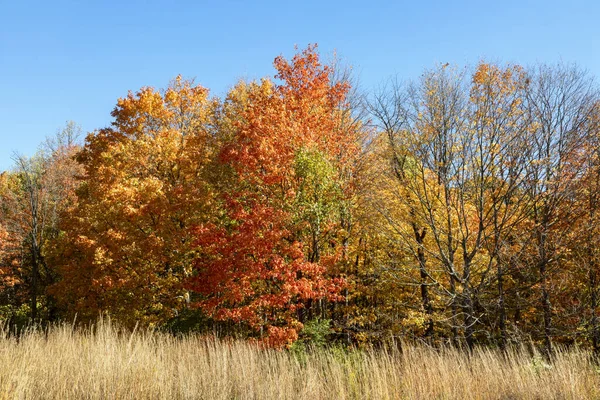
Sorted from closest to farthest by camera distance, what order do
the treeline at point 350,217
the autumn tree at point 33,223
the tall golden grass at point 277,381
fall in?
the tall golden grass at point 277,381
the treeline at point 350,217
the autumn tree at point 33,223

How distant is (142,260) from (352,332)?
917 centimetres

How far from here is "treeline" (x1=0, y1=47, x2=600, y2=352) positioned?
523 inches

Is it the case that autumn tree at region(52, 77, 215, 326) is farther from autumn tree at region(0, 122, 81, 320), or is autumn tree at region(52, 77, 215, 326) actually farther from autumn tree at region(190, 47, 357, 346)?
autumn tree at region(0, 122, 81, 320)

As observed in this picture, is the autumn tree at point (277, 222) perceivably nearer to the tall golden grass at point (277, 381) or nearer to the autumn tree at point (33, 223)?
the tall golden grass at point (277, 381)

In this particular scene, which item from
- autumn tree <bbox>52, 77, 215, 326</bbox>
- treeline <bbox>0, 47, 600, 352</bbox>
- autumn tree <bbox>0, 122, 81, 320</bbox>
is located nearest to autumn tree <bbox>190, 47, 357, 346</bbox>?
treeline <bbox>0, 47, 600, 352</bbox>

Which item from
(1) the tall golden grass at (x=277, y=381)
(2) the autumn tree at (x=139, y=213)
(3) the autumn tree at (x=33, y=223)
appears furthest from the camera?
(3) the autumn tree at (x=33, y=223)

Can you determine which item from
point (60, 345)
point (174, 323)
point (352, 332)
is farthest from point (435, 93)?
point (174, 323)

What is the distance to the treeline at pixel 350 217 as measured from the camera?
13.3 m

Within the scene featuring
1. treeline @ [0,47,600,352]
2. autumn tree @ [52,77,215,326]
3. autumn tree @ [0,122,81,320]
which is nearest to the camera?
treeline @ [0,47,600,352]

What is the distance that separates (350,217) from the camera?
1532 cm

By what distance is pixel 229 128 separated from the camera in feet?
66.1

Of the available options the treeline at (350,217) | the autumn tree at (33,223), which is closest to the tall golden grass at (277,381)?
the treeline at (350,217)

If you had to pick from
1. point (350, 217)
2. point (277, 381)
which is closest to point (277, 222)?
point (350, 217)

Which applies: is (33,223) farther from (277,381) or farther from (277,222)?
(277,381)
